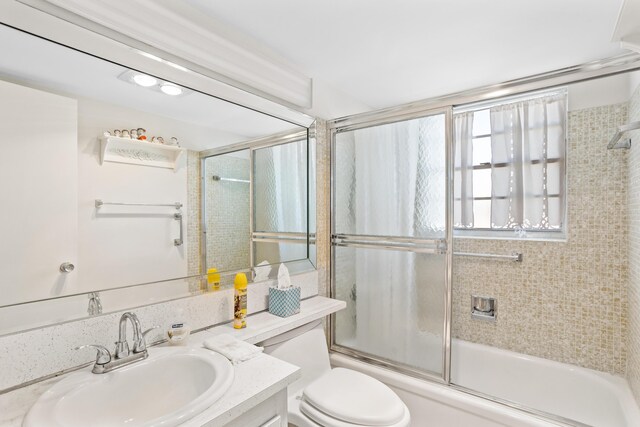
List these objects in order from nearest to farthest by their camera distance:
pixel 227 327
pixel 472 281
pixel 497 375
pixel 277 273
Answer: pixel 227 327, pixel 277 273, pixel 497 375, pixel 472 281

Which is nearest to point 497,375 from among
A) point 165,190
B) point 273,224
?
point 273,224

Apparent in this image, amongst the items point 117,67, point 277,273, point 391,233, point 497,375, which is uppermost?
point 117,67

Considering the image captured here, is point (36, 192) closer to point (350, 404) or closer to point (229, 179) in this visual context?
point (229, 179)

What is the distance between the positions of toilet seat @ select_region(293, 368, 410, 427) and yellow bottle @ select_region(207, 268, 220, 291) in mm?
654

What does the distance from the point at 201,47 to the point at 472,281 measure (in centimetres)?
229

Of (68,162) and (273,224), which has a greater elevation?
(68,162)

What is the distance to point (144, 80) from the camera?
125 centimetres

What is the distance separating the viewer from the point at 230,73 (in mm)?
1559

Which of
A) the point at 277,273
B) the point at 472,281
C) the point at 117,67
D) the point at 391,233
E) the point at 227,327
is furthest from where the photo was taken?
the point at 472,281

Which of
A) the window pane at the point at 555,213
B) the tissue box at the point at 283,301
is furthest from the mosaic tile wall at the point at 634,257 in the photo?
the tissue box at the point at 283,301

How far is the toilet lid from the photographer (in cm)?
136

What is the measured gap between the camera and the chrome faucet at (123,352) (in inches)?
40.0

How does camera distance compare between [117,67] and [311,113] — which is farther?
[311,113]

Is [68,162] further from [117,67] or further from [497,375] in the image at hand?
[497,375]
